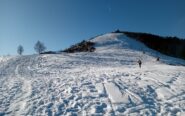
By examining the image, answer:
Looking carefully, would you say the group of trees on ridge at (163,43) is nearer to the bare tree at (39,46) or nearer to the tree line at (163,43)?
the tree line at (163,43)

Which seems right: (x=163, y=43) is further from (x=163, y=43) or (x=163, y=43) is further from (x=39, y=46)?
(x=39, y=46)

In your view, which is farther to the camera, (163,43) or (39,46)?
(39,46)

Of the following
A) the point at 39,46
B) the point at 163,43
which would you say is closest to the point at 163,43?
the point at 163,43

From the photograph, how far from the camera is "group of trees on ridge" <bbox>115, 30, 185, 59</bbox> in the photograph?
218 ft

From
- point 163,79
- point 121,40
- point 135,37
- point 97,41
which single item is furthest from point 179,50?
point 163,79

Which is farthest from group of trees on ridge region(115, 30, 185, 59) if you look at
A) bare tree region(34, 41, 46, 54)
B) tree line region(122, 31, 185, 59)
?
bare tree region(34, 41, 46, 54)

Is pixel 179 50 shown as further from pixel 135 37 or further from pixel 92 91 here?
pixel 92 91

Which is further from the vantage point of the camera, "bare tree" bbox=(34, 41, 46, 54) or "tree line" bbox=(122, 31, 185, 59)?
"bare tree" bbox=(34, 41, 46, 54)

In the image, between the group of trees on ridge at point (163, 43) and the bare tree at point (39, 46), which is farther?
the bare tree at point (39, 46)

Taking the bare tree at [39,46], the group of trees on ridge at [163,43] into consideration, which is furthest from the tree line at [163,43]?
the bare tree at [39,46]

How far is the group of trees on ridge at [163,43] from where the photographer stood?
66.4 metres

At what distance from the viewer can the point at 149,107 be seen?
10047 mm

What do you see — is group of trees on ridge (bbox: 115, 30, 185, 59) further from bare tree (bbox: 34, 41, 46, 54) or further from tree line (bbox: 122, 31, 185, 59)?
bare tree (bbox: 34, 41, 46, 54)

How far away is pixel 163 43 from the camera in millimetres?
68500
